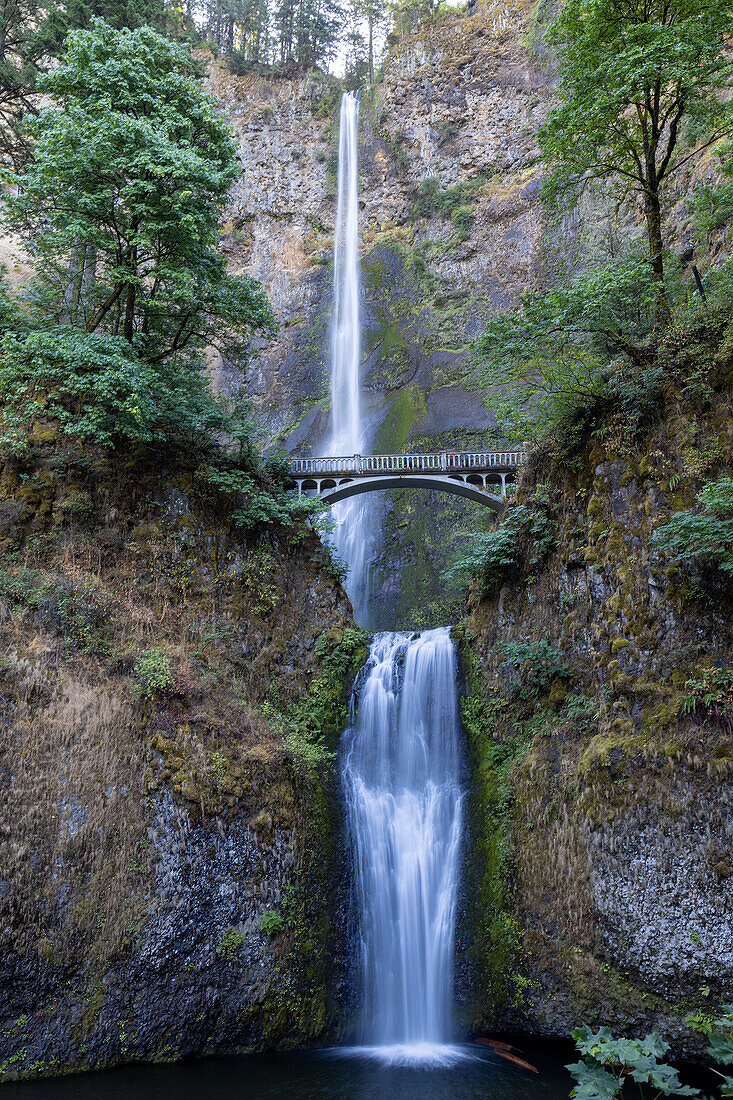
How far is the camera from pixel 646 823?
28.6ft

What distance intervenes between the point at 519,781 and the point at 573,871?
1821mm

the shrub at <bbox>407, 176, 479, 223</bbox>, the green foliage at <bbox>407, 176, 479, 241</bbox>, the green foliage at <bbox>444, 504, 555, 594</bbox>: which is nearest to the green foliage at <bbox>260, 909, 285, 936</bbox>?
the green foliage at <bbox>444, 504, 555, 594</bbox>

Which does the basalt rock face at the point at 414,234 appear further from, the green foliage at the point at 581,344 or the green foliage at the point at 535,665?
the green foliage at the point at 581,344

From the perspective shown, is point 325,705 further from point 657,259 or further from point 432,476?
point 657,259

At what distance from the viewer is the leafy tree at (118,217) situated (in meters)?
11.8

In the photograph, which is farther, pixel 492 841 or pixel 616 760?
pixel 492 841

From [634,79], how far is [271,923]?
14.7 metres

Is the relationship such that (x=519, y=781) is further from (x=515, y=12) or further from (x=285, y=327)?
(x=515, y=12)

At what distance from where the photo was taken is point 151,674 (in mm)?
10914

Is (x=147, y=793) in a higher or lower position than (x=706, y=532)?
lower

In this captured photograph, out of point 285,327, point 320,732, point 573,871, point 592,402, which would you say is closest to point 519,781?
point 573,871

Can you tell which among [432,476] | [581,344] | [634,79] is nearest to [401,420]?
[432,476]

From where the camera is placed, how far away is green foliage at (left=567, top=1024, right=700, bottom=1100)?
425 centimetres

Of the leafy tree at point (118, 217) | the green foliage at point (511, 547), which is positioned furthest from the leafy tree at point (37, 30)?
the green foliage at point (511, 547)
